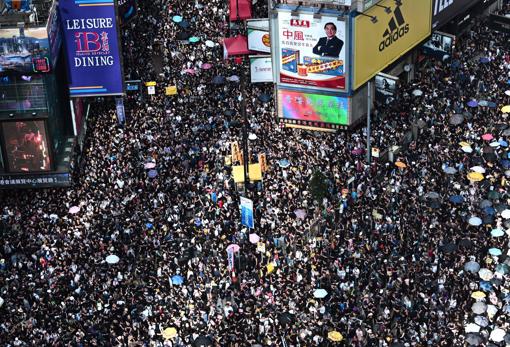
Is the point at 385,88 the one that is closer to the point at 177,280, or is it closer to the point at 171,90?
the point at 171,90

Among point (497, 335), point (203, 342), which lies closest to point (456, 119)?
point (497, 335)

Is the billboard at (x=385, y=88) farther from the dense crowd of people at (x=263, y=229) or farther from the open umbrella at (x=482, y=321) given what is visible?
the open umbrella at (x=482, y=321)

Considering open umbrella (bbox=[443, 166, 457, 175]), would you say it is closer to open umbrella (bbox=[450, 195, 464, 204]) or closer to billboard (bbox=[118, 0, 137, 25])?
open umbrella (bbox=[450, 195, 464, 204])

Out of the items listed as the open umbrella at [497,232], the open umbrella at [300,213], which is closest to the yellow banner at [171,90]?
the open umbrella at [300,213]

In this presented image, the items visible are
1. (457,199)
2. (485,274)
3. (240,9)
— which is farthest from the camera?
(240,9)

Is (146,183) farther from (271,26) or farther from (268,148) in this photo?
(271,26)

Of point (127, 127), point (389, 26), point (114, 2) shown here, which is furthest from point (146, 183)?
point (389, 26)

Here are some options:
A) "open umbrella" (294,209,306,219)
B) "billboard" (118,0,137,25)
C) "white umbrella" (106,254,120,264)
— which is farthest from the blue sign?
"billboard" (118,0,137,25)
